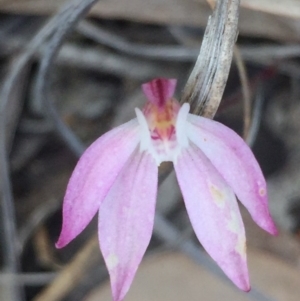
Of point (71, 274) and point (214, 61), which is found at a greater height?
point (214, 61)

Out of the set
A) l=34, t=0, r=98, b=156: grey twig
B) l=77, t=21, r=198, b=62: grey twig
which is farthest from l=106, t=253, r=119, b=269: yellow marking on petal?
l=77, t=21, r=198, b=62: grey twig

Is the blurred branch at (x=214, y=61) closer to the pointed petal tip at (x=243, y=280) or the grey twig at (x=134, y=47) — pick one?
the pointed petal tip at (x=243, y=280)

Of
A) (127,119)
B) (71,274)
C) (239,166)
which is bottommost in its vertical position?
(71,274)

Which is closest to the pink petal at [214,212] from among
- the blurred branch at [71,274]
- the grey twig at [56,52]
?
the grey twig at [56,52]

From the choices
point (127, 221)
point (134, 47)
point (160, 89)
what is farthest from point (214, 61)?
point (134, 47)

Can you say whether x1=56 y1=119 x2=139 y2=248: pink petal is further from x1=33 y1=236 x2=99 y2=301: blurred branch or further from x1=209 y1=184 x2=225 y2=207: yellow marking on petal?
x1=33 y1=236 x2=99 y2=301: blurred branch

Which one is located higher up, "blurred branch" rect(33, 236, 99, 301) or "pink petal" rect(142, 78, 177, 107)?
"pink petal" rect(142, 78, 177, 107)

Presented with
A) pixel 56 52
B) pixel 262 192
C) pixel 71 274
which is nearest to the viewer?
pixel 262 192

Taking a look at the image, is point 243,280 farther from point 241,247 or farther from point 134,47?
point 134,47

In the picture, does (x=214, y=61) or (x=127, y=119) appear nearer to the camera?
(x=214, y=61)
